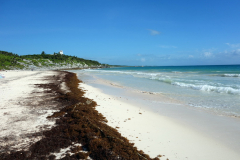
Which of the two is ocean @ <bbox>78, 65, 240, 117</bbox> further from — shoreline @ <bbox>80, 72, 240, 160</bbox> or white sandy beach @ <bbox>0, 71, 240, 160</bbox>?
white sandy beach @ <bbox>0, 71, 240, 160</bbox>

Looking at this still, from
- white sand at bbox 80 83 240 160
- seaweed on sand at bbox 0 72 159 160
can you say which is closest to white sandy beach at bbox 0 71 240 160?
white sand at bbox 80 83 240 160

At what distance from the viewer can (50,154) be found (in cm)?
328

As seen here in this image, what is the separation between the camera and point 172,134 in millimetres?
4539

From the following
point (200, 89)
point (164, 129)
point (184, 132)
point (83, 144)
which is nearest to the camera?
point (83, 144)

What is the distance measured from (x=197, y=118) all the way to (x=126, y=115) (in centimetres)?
285

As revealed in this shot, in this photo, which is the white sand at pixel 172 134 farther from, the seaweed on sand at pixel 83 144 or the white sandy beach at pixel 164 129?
the seaweed on sand at pixel 83 144

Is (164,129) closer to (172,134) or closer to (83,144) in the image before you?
(172,134)

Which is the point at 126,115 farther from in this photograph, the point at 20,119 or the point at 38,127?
the point at 20,119

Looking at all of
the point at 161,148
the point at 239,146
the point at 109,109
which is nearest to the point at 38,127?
the point at 109,109

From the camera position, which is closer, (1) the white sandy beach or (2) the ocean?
(1) the white sandy beach

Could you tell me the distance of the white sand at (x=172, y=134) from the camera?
356cm

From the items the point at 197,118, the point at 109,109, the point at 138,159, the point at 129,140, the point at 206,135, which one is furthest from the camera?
the point at 109,109

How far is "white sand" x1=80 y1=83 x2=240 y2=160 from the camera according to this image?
356 cm

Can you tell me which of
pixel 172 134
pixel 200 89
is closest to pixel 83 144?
pixel 172 134
